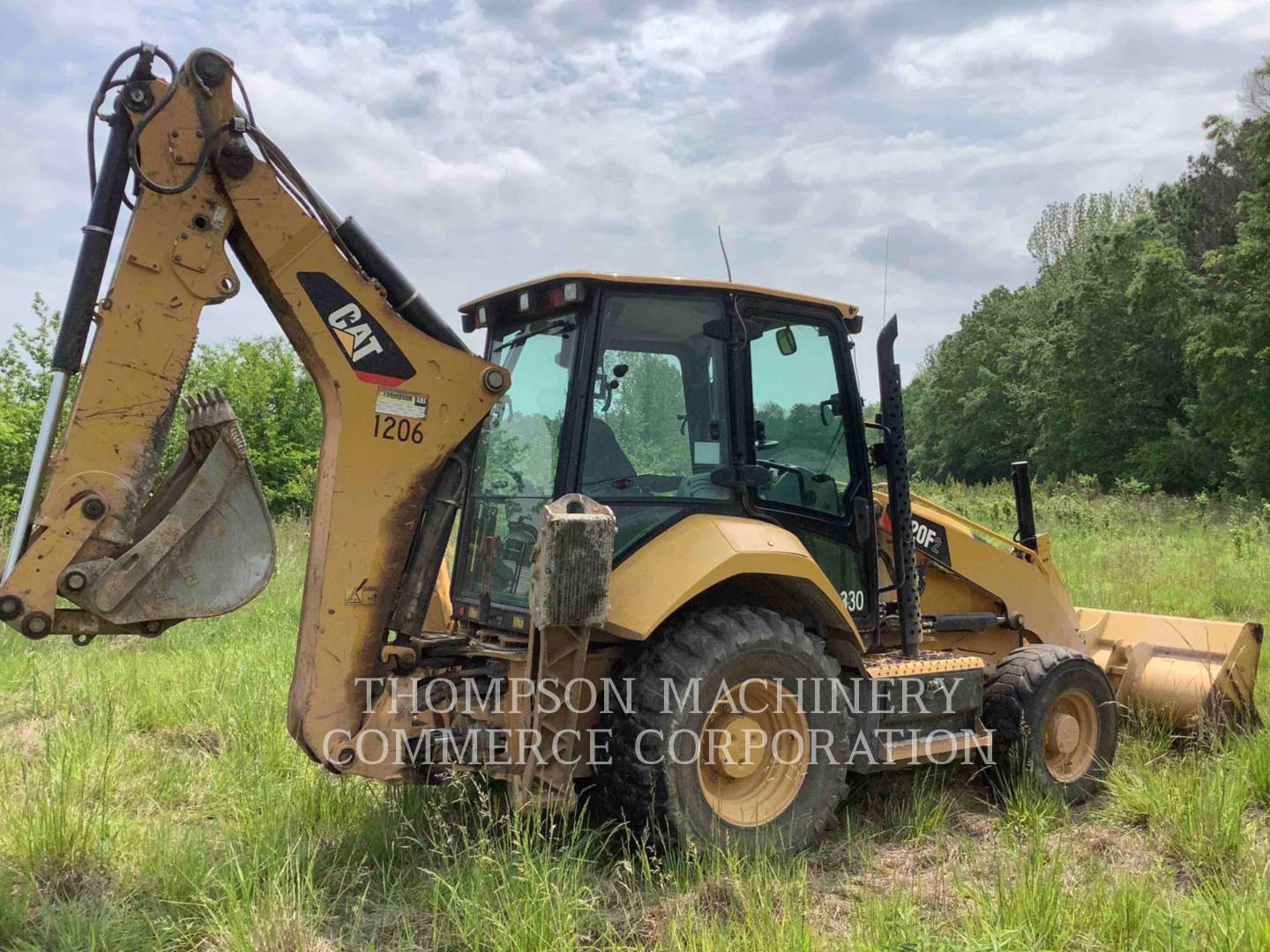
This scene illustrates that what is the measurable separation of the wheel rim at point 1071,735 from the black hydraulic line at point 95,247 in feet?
15.1

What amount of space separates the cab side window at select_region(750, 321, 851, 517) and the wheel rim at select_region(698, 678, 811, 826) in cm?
92

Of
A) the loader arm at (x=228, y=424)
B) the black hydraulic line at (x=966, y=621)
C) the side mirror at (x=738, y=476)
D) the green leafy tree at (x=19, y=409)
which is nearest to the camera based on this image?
the loader arm at (x=228, y=424)

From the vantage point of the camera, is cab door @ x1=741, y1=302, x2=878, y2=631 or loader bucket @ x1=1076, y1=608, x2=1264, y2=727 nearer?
cab door @ x1=741, y1=302, x2=878, y2=631

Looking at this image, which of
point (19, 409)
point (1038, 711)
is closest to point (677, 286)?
point (1038, 711)

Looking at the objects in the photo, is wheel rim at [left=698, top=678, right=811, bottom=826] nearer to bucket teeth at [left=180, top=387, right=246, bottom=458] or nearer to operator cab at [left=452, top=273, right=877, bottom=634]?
operator cab at [left=452, top=273, right=877, bottom=634]

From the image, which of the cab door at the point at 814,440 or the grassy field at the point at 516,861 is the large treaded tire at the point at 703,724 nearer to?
the grassy field at the point at 516,861

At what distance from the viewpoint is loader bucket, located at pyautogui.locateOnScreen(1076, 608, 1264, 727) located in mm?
5609

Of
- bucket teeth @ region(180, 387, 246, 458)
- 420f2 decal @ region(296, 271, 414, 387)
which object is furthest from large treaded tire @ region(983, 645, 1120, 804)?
bucket teeth @ region(180, 387, 246, 458)

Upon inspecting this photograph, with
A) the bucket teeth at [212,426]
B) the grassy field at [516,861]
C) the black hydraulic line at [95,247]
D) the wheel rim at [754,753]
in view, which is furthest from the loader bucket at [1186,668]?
the black hydraulic line at [95,247]

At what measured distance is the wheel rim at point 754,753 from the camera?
3.98 m

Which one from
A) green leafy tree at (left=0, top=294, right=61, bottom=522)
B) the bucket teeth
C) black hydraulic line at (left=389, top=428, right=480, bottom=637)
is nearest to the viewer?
the bucket teeth

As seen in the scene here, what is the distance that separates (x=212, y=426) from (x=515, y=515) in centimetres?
127

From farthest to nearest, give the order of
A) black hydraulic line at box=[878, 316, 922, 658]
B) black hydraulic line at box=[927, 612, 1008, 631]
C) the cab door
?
1. black hydraulic line at box=[927, 612, 1008, 631]
2. black hydraulic line at box=[878, 316, 922, 658]
3. the cab door

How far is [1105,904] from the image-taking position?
319cm
